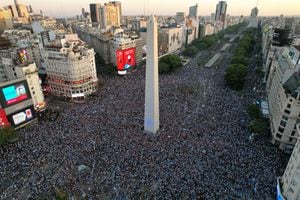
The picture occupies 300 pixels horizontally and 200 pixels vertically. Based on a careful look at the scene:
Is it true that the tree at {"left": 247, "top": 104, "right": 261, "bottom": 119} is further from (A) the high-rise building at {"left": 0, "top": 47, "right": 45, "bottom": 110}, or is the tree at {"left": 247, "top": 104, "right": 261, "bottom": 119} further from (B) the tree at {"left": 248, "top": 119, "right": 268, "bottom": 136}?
(A) the high-rise building at {"left": 0, "top": 47, "right": 45, "bottom": 110}

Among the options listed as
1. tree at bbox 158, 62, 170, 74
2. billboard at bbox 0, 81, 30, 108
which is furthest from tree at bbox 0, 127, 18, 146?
tree at bbox 158, 62, 170, 74

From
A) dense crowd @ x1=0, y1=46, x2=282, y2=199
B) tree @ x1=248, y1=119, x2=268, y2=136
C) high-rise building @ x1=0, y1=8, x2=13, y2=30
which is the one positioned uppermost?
high-rise building @ x1=0, y1=8, x2=13, y2=30

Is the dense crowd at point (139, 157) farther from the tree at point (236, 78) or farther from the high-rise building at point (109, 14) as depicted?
the high-rise building at point (109, 14)

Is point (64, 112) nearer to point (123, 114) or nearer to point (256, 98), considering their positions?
point (123, 114)

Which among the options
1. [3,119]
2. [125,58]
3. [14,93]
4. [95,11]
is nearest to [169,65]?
[125,58]

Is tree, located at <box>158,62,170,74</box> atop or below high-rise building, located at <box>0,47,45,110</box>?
below

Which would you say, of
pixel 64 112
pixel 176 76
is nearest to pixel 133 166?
pixel 64 112
